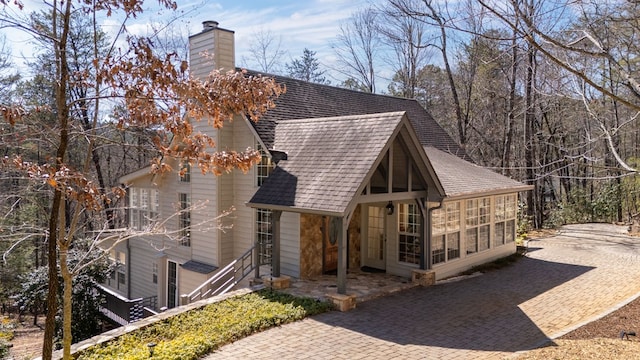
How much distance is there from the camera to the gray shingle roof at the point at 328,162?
10.1 metres

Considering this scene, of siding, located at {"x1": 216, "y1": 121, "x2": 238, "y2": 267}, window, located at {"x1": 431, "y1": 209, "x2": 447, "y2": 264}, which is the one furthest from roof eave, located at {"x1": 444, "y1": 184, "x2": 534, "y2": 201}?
siding, located at {"x1": 216, "y1": 121, "x2": 238, "y2": 267}

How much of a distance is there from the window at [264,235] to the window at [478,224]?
6108mm

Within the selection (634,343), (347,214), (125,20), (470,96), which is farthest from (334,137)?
(470,96)

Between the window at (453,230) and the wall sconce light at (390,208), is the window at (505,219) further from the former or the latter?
the wall sconce light at (390,208)

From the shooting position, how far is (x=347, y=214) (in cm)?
971

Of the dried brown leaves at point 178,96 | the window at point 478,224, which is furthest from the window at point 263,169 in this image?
the dried brown leaves at point 178,96

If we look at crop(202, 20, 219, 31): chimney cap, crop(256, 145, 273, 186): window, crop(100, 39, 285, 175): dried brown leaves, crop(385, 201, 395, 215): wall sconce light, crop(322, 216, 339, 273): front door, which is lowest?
crop(322, 216, 339, 273): front door

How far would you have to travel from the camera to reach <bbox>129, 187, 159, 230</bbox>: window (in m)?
17.8

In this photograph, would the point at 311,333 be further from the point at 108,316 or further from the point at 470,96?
the point at 470,96

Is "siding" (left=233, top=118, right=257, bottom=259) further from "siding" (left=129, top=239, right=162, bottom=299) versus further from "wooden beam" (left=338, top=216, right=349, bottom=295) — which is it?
"siding" (left=129, top=239, right=162, bottom=299)

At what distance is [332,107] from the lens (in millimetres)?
16969

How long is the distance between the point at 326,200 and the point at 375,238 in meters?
4.44

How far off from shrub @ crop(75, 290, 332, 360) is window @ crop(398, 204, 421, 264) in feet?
12.4

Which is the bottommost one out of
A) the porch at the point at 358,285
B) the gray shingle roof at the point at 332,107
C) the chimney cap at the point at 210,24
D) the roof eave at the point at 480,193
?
the porch at the point at 358,285
